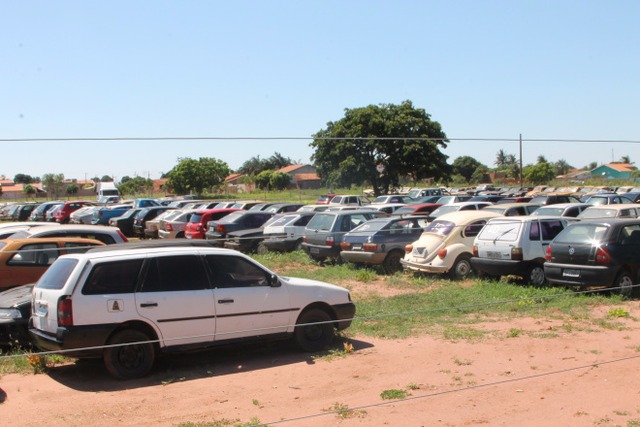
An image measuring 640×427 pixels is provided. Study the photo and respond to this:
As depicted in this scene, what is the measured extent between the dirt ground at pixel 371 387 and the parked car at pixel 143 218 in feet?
70.6

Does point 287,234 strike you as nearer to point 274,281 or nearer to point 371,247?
point 371,247

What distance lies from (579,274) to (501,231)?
2.33 m

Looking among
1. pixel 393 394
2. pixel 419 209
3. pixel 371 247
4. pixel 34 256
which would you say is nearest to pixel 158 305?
pixel 393 394

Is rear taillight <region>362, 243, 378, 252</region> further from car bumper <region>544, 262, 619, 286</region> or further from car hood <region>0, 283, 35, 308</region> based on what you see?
car hood <region>0, 283, 35, 308</region>

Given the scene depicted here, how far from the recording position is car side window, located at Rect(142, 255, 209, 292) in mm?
8703

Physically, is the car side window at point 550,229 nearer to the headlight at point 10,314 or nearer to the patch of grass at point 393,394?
the patch of grass at point 393,394

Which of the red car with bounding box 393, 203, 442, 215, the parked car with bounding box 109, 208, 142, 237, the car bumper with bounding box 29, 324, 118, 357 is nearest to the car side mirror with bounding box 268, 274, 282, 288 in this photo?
the car bumper with bounding box 29, 324, 118, 357

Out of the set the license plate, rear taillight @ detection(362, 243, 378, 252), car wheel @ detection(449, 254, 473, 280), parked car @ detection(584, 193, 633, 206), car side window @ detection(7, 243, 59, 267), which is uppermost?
parked car @ detection(584, 193, 633, 206)

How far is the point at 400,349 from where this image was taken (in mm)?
9711

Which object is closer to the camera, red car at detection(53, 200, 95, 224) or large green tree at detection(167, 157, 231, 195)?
red car at detection(53, 200, 95, 224)

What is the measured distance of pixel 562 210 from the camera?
20828mm

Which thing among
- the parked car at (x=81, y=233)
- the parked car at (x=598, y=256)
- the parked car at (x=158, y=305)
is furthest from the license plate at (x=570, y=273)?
the parked car at (x=81, y=233)

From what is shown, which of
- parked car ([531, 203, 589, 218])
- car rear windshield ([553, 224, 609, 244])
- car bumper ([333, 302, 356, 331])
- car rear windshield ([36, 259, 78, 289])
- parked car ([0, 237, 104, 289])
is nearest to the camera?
car rear windshield ([36, 259, 78, 289])

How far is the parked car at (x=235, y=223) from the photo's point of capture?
23.0 m
